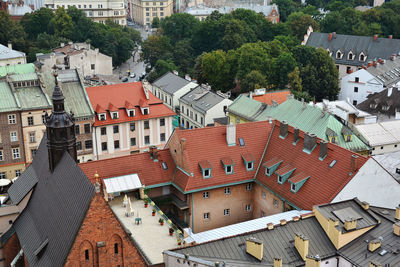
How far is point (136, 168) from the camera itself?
52.1m

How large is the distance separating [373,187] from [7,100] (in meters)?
47.6

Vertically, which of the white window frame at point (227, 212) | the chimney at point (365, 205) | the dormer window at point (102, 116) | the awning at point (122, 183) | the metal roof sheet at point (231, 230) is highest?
the dormer window at point (102, 116)

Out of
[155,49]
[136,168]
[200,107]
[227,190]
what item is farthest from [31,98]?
[155,49]

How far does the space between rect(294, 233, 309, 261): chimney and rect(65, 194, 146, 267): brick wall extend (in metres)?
11.6

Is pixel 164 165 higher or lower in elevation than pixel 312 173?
lower

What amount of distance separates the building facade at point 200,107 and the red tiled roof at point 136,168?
32157 mm

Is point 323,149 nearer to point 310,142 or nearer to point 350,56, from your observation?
point 310,142

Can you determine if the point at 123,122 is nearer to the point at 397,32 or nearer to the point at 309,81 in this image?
the point at 309,81

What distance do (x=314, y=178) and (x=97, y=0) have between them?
16225 cm

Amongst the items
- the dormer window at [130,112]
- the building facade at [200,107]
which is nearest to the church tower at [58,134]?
the dormer window at [130,112]

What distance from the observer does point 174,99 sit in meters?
96.9

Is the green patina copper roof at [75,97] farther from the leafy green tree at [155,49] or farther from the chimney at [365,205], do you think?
the leafy green tree at [155,49]

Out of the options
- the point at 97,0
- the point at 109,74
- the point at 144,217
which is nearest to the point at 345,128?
the point at 144,217

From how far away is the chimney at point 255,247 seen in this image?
3619cm
